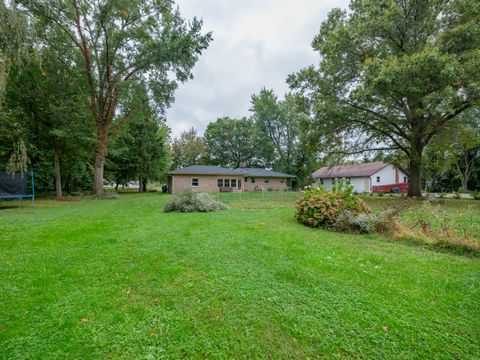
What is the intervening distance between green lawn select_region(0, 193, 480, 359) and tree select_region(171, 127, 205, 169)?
34.3 metres

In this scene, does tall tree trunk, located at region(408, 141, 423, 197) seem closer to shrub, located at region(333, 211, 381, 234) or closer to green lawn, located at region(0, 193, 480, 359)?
shrub, located at region(333, 211, 381, 234)

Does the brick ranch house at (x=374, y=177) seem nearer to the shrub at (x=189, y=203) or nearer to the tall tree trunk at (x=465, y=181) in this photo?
the tall tree trunk at (x=465, y=181)

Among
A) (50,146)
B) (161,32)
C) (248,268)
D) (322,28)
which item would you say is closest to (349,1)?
(322,28)

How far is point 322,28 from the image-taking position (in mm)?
14633

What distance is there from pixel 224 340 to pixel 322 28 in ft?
58.8

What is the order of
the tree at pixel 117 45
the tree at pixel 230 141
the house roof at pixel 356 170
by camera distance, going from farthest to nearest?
1. the tree at pixel 230 141
2. the house roof at pixel 356 170
3. the tree at pixel 117 45

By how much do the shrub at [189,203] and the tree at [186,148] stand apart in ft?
96.6

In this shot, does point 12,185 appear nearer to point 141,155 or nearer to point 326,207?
point 326,207

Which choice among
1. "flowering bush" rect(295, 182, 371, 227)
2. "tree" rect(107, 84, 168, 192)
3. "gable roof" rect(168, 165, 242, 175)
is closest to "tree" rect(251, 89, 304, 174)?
"gable roof" rect(168, 165, 242, 175)

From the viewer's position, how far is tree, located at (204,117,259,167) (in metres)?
38.3

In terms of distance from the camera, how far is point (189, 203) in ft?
32.2

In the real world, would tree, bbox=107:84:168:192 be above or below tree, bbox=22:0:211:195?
below

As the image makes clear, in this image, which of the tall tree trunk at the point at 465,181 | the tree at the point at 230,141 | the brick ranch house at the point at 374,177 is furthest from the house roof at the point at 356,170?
the tree at the point at 230,141

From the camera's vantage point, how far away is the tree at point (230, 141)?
126 feet
